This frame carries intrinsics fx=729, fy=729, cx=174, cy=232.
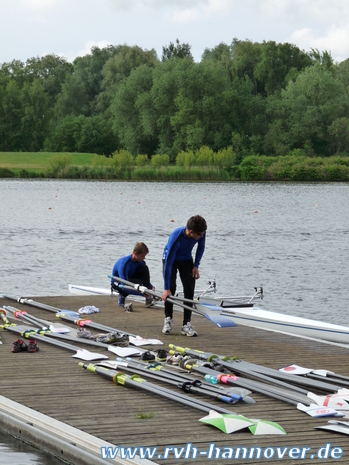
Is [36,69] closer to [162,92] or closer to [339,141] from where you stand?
[162,92]

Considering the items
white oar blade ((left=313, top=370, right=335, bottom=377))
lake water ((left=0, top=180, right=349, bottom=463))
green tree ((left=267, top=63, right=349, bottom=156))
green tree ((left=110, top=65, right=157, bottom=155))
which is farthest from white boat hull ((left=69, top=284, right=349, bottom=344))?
green tree ((left=110, top=65, right=157, bottom=155))

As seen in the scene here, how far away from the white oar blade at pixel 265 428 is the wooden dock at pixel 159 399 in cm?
6

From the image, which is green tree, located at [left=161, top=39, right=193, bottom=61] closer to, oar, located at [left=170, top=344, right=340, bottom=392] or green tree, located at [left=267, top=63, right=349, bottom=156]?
green tree, located at [left=267, top=63, right=349, bottom=156]

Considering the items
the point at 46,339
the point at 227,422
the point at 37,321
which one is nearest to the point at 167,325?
the point at 46,339

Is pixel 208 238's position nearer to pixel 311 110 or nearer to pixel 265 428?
pixel 265 428

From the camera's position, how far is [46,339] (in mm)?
8984

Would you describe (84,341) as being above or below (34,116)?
below

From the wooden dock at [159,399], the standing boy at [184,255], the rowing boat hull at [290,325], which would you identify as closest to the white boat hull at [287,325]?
the rowing boat hull at [290,325]

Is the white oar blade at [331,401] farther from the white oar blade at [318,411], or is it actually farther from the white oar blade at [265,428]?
the white oar blade at [265,428]

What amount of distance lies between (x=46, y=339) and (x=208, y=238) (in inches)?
820

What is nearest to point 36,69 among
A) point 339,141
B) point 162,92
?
point 162,92

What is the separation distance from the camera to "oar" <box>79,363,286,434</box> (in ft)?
18.4

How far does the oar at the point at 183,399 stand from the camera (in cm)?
561

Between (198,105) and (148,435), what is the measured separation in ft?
237
